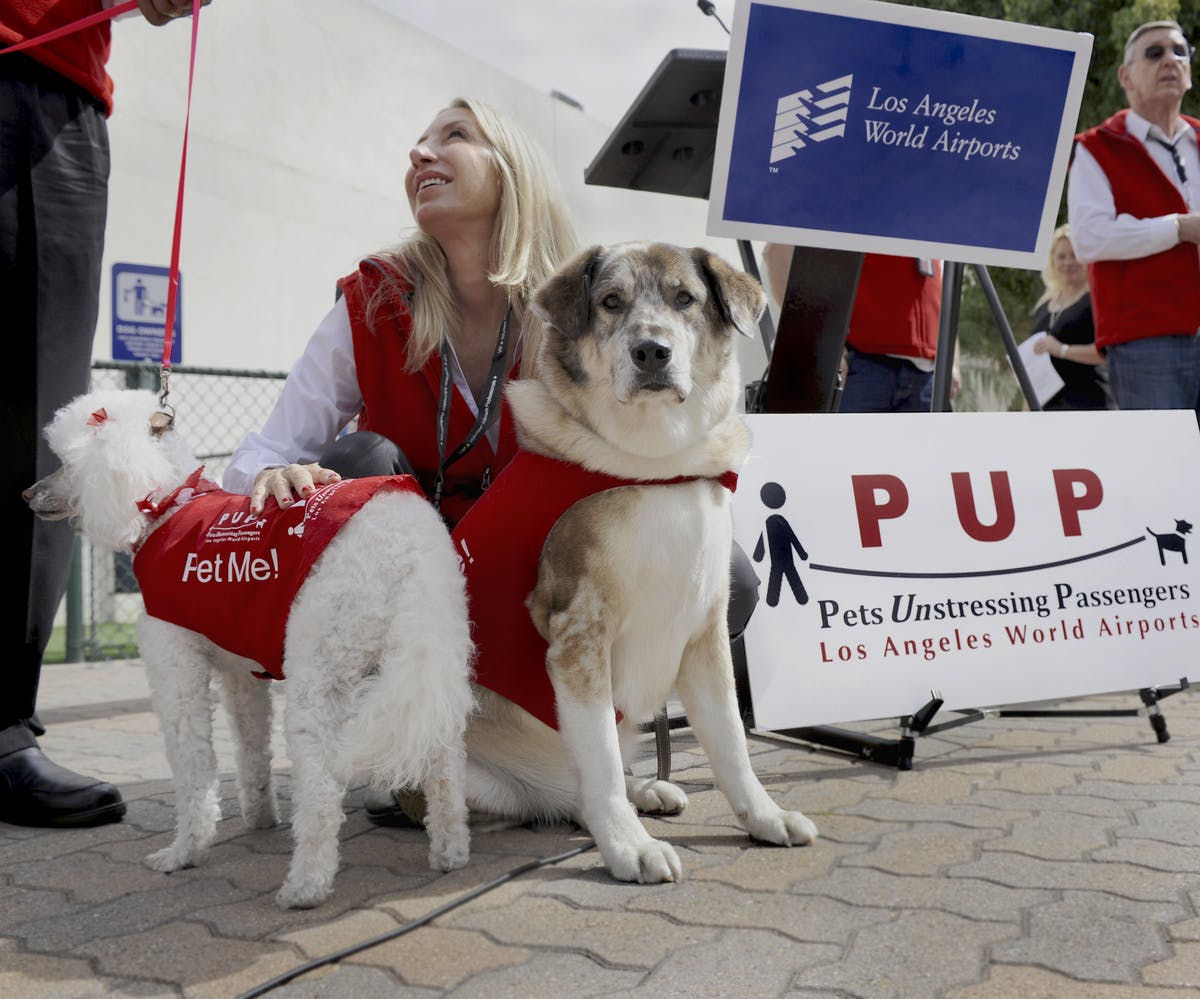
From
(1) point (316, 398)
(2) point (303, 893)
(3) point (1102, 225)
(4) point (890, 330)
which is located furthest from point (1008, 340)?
(2) point (303, 893)

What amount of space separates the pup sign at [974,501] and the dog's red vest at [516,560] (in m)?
0.97

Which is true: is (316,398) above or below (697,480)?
above

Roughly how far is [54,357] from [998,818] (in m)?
2.99

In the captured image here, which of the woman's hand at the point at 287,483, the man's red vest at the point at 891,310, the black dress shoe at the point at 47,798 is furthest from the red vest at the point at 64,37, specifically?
the man's red vest at the point at 891,310

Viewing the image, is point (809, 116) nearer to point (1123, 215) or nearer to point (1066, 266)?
point (1123, 215)

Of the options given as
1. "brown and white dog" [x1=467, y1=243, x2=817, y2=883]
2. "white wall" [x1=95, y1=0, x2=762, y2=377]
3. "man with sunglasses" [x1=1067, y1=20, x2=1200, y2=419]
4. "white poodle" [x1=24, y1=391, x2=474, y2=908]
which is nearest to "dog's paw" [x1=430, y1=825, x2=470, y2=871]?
"white poodle" [x1=24, y1=391, x2=474, y2=908]

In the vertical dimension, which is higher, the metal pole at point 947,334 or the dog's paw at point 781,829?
the metal pole at point 947,334

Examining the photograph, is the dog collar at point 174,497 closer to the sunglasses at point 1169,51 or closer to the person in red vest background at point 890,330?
the person in red vest background at point 890,330

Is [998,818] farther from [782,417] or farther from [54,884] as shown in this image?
[54,884]

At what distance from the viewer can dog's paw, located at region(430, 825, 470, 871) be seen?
8.68 ft

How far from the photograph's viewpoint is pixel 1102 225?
5.00 metres

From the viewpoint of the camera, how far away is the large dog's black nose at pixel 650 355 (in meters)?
2.60

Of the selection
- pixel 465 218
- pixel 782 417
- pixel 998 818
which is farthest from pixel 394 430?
pixel 998 818

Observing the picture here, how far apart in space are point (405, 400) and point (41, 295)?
1078mm
